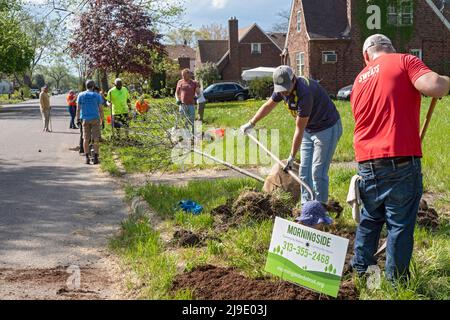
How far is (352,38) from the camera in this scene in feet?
118

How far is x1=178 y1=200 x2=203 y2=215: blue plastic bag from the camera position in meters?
6.60

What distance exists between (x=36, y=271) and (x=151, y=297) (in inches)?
58.7

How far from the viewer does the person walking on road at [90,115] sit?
11.9 metres

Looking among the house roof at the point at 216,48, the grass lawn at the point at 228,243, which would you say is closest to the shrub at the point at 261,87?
the house roof at the point at 216,48

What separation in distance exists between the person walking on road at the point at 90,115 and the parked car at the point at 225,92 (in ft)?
93.7

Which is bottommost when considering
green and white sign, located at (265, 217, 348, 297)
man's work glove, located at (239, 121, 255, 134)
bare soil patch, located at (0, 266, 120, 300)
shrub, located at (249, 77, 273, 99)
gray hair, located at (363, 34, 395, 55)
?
bare soil patch, located at (0, 266, 120, 300)

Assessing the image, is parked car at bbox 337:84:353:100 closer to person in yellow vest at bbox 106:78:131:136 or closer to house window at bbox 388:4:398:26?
house window at bbox 388:4:398:26

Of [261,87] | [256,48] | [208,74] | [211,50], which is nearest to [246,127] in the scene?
[261,87]

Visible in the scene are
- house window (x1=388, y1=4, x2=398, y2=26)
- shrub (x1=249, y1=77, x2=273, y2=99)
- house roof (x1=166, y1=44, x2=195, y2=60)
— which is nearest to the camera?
house window (x1=388, y1=4, x2=398, y2=26)

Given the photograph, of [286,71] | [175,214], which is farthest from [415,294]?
[175,214]

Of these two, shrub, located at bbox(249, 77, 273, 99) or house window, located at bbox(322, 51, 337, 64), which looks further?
shrub, located at bbox(249, 77, 273, 99)

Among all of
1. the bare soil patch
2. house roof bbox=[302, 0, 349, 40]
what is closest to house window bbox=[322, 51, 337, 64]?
house roof bbox=[302, 0, 349, 40]

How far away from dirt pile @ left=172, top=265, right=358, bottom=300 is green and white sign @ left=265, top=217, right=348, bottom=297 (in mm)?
161
